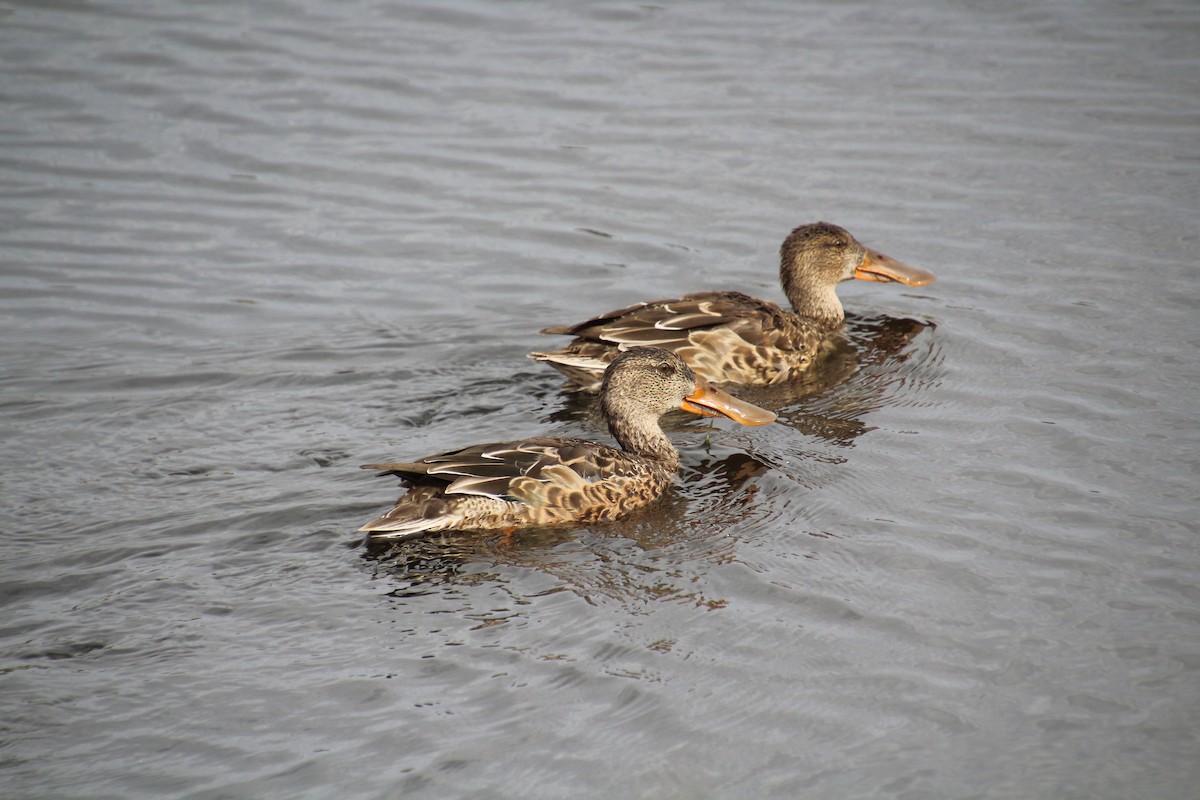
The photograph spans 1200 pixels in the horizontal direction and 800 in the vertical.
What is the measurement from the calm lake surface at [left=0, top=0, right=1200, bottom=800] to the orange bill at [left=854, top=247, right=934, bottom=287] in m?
0.33

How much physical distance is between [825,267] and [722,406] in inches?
94.2

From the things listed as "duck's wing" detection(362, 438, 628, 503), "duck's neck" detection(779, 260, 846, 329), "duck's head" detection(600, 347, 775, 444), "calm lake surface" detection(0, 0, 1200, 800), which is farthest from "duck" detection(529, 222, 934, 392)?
"duck's wing" detection(362, 438, 628, 503)

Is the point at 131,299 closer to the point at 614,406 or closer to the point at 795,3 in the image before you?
the point at 614,406

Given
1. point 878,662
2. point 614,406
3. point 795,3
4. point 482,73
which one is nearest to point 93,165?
point 482,73

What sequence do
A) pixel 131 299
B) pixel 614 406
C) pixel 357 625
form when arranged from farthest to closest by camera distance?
pixel 131 299 < pixel 614 406 < pixel 357 625

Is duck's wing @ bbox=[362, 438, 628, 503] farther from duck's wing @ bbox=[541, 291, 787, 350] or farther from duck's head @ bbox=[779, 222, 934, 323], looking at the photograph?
duck's head @ bbox=[779, 222, 934, 323]

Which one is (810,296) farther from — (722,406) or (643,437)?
(643,437)

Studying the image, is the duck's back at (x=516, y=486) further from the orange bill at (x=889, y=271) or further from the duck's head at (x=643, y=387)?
the orange bill at (x=889, y=271)

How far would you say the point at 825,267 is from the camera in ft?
33.4

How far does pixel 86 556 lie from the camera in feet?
21.7

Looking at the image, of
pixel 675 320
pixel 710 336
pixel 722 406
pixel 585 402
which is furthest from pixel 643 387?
pixel 710 336

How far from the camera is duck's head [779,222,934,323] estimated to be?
10.1 meters

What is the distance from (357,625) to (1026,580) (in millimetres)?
3219

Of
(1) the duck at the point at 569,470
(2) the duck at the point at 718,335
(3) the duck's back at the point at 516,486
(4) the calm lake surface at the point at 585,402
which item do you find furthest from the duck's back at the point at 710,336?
(3) the duck's back at the point at 516,486
